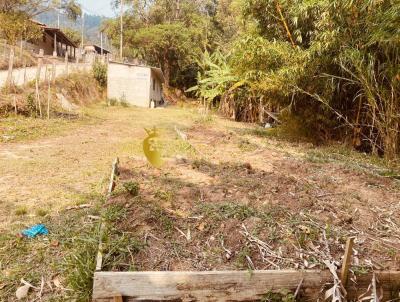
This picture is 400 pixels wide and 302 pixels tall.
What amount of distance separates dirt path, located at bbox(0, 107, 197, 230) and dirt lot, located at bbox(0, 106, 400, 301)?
22 mm

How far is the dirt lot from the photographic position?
8.36 ft

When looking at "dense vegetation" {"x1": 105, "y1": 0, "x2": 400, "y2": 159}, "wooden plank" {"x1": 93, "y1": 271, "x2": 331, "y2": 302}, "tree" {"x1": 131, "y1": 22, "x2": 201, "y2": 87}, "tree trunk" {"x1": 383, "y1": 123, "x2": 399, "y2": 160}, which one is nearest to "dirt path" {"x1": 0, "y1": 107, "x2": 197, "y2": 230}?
"wooden plank" {"x1": 93, "y1": 271, "x2": 331, "y2": 302}

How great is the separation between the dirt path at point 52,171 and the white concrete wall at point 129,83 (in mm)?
10835

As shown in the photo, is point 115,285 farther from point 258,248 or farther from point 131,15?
point 131,15

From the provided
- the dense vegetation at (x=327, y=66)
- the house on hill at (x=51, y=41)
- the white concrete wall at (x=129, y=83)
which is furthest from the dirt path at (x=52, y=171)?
the house on hill at (x=51, y=41)

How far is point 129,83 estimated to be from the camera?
19.3 metres

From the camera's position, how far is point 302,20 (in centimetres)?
805

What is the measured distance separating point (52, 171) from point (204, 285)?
3819 millimetres

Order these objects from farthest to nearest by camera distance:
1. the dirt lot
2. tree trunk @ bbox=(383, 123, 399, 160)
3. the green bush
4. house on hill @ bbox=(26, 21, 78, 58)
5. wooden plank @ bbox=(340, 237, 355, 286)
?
1. house on hill @ bbox=(26, 21, 78, 58)
2. the green bush
3. tree trunk @ bbox=(383, 123, 399, 160)
4. the dirt lot
5. wooden plank @ bbox=(340, 237, 355, 286)

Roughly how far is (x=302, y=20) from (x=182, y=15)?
21.5 meters

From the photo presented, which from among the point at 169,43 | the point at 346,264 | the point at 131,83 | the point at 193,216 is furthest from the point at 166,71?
the point at 346,264

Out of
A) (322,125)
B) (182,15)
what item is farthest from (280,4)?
(182,15)

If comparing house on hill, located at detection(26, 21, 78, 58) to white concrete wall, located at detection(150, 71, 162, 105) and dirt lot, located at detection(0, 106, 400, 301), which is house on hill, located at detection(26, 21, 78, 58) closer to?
white concrete wall, located at detection(150, 71, 162, 105)

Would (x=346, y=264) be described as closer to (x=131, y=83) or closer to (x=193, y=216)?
(x=193, y=216)
